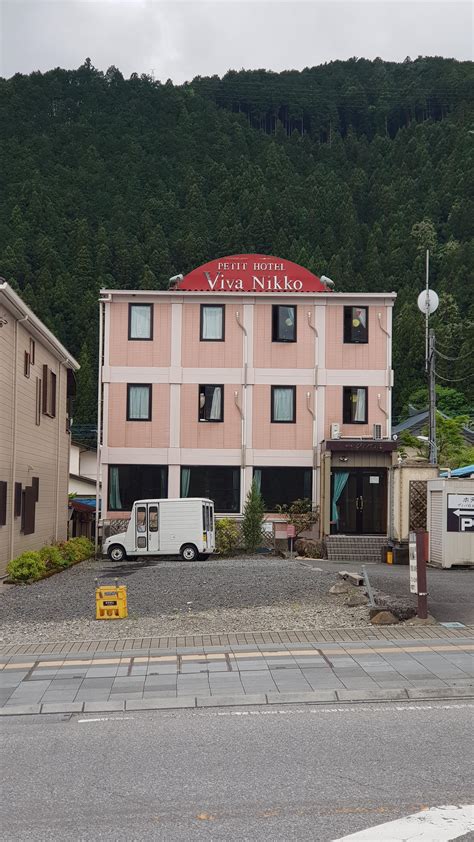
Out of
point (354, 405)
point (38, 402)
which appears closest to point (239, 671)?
point (38, 402)

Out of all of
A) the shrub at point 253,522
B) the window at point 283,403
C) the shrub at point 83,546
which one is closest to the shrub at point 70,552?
the shrub at point 83,546

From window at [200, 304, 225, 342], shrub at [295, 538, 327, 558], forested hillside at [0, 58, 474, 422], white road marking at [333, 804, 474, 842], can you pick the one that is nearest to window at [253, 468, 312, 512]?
shrub at [295, 538, 327, 558]

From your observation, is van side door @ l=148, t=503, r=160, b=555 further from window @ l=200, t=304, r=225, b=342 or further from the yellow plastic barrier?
the yellow plastic barrier

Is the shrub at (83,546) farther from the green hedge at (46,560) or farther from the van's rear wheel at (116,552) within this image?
the van's rear wheel at (116,552)

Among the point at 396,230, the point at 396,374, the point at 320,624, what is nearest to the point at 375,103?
the point at 396,230

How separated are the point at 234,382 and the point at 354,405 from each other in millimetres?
4837

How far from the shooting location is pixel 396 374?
87875mm

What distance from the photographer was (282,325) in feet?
114

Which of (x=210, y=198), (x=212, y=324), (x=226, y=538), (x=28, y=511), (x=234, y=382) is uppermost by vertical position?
(x=210, y=198)

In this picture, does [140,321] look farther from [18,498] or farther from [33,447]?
[18,498]

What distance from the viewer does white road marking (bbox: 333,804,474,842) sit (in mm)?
5637

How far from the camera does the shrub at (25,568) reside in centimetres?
2131

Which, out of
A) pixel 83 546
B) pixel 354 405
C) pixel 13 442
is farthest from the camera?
pixel 354 405

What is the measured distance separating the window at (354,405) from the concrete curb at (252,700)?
25362mm
